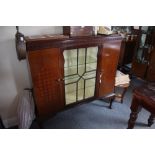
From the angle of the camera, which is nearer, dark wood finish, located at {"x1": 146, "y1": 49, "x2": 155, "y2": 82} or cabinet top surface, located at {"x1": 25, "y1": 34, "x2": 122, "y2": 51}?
cabinet top surface, located at {"x1": 25, "y1": 34, "x2": 122, "y2": 51}

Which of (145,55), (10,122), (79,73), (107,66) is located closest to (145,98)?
(107,66)

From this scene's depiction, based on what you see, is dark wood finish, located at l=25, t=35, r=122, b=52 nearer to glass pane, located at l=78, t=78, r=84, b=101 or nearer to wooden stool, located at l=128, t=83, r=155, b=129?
glass pane, located at l=78, t=78, r=84, b=101

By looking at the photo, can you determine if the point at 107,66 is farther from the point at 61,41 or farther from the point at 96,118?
the point at 96,118

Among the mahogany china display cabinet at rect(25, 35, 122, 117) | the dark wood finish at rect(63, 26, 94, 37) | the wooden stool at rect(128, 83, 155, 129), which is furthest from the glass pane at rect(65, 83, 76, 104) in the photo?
the wooden stool at rect(128, 83, 155, 129)

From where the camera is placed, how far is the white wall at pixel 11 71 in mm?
1479

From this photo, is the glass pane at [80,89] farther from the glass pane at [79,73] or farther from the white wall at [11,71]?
the white wall at [11,71]

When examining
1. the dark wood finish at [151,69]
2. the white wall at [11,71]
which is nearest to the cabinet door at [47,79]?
the white wall at [11,71]

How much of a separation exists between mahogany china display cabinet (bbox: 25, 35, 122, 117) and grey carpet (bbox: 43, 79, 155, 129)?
317mm

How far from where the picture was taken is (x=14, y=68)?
5.40 feet

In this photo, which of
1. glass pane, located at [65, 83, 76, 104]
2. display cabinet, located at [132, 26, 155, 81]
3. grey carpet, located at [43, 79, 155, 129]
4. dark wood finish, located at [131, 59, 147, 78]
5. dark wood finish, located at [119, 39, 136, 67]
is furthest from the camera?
dark wood finish, located at [119, 39, 136, 67]

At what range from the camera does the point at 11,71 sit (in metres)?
1.64

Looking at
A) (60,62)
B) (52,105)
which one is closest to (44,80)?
(60,62)

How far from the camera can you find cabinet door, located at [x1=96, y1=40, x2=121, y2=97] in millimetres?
1681
